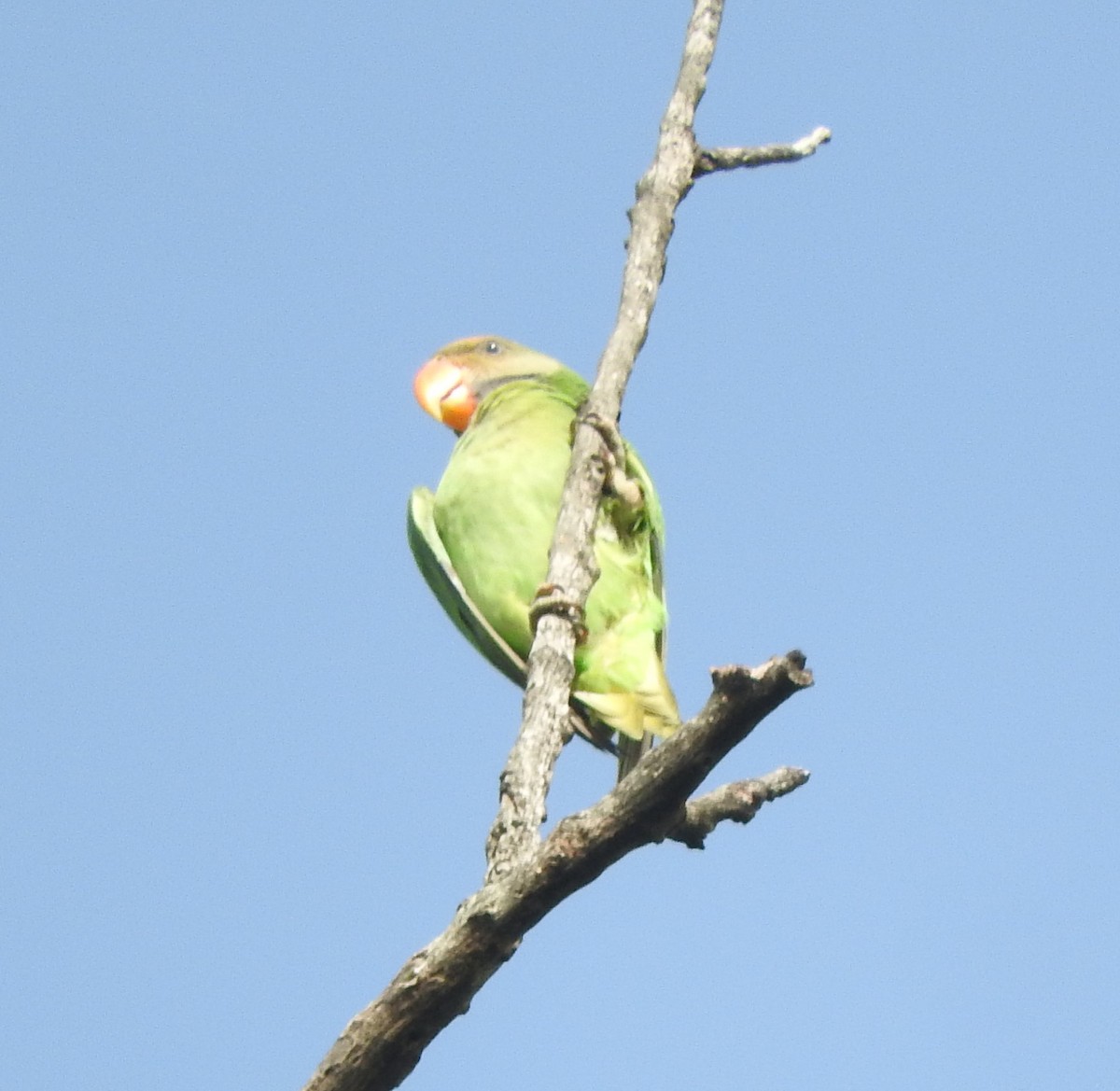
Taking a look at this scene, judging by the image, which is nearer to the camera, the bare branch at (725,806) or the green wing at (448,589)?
the bare branch at (725,806)

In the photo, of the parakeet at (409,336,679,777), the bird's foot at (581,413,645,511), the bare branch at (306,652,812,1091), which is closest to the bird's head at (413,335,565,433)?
the parakeet at (409,336,679,777)

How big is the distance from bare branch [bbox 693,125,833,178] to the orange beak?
174 centimetres

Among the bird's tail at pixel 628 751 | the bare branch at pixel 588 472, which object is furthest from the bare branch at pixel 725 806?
the bird's tail at pixel 628 751

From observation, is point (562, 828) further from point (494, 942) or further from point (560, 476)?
point (560, 476)

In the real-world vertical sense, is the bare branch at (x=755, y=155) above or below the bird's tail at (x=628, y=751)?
above

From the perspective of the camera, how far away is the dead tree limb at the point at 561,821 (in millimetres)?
2043

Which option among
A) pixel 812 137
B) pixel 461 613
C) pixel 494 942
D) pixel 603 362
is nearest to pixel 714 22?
pixel 812 137

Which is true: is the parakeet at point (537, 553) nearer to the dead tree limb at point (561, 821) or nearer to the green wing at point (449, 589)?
the green wing at point (449, 589)

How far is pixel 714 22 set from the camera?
432 cm

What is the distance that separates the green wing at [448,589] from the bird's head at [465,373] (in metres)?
0.76

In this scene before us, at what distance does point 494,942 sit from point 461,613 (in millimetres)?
2643

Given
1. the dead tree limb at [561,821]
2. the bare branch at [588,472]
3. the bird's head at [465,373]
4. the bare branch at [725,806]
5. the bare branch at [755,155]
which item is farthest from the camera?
the bird's head at [465,373]

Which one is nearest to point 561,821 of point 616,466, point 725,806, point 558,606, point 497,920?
point 497,920

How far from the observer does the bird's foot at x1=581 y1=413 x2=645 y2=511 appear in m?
3.80
